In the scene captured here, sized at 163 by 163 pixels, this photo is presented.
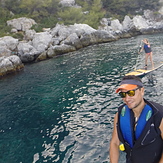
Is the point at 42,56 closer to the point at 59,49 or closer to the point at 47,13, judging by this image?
the point at 59,49

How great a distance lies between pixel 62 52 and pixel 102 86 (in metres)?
20.3

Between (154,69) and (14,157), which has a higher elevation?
(154,69)

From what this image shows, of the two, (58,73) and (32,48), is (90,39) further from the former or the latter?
(58,73)

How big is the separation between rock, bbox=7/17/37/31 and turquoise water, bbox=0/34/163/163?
2779cm

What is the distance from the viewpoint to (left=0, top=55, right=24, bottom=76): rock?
22953 millimetres

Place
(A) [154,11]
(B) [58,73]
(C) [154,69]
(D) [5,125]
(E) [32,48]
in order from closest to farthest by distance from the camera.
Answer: (D) [5,125], (C) [154,69], (B) [58,73], (E) [32,48], (A) [154,11]

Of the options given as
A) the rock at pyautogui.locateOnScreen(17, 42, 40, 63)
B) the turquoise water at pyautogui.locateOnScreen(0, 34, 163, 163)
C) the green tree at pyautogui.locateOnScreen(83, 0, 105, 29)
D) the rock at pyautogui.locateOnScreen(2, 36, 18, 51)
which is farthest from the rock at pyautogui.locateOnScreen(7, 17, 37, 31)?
the turquoise water at pyautogui.locateOnScreen(0, 34, 163, 163)

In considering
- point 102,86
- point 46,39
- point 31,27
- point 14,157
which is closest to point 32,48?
point 46,39

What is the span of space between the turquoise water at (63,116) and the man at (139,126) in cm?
307

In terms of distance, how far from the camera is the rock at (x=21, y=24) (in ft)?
134

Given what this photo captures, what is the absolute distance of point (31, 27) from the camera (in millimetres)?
41312

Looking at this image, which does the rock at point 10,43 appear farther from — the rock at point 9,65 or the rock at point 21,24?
the rock at point 21,24

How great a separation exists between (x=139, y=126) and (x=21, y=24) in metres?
43.7

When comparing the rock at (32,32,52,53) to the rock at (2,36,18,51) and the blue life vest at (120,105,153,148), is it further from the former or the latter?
the blue life vest at (120,105,153,148)
